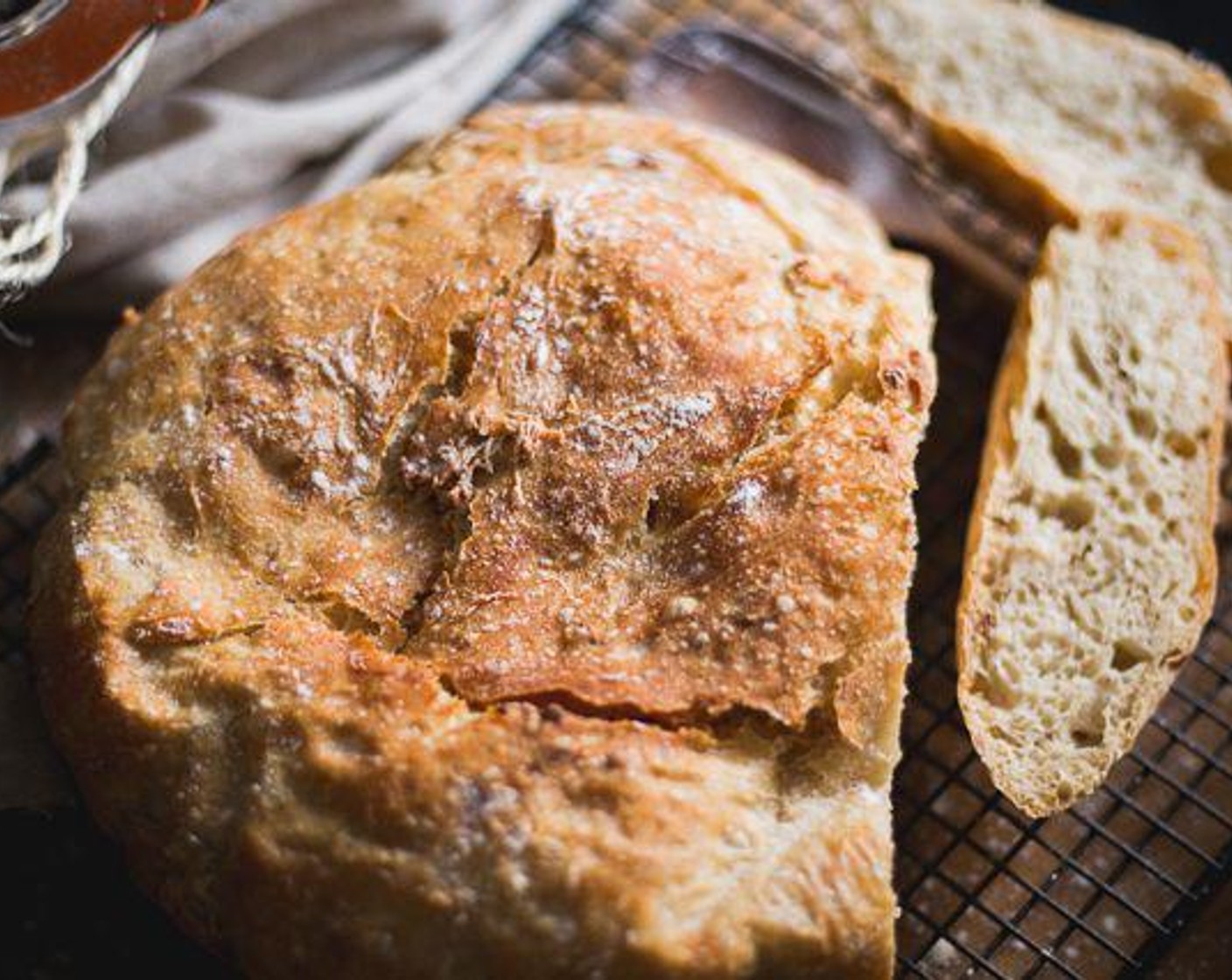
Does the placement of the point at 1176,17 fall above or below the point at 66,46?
below

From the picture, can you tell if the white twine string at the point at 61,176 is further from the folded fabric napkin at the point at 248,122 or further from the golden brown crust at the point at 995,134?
the golden brown crust at the point at 995,134

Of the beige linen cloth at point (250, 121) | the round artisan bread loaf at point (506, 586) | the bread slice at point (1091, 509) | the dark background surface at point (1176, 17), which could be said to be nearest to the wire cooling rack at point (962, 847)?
the bread slice at point (1091, 509)

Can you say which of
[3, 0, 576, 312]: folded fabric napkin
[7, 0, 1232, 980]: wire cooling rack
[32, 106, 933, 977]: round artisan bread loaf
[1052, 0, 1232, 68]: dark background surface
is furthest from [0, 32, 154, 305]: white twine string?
[1052, 0, 1232, 68]: dark background surface

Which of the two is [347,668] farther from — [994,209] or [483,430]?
[994,209]

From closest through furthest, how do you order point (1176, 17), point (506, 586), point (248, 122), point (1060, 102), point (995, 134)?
point (506, 586), point (248, 122), point (995, 134), point (1060, 102), point (1176, 17)

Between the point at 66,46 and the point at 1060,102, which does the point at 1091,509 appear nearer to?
the point at 1060,102

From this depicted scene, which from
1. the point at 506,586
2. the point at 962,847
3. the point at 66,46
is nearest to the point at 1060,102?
the point at 962,847
